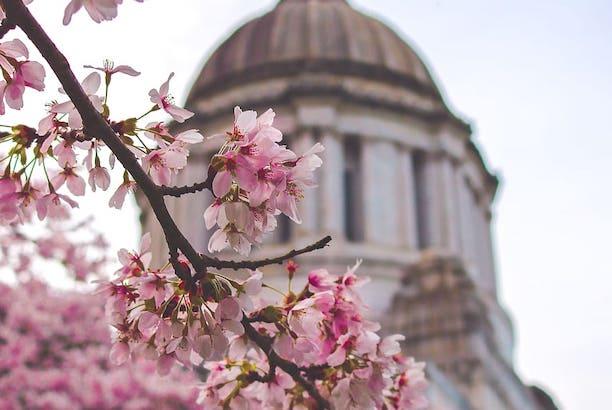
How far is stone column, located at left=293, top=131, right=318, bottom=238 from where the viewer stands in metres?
23.2

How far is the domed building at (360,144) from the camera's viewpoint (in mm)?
23875

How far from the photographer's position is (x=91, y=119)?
2.67 m

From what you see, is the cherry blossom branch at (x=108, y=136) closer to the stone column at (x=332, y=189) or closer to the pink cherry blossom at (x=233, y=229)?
the pink cherry blossom at (x=233, y=229)

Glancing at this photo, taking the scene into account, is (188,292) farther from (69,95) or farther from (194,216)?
(194,216)

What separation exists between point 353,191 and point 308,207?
237 cm

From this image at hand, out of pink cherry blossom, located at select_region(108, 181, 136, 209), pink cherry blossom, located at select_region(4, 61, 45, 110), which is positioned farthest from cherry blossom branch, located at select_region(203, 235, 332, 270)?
pink cherry blossom, located at select_region(4, 61, 45, 110)

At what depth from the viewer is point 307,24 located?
28.3 metres

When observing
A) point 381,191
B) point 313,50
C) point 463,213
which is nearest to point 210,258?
point 381,191

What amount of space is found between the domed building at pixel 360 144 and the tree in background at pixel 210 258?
1815cm

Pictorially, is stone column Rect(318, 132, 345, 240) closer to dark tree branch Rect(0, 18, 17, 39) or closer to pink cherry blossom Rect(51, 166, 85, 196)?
pink cherry blossom Rect(51, 166, 85, 196)

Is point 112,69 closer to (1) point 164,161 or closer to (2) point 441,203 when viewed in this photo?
Result: (1) point 164,161

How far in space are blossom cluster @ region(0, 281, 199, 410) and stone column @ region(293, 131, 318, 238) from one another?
34.9 feet

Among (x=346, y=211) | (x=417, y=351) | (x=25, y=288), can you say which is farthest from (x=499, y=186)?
(x=25, y=288)

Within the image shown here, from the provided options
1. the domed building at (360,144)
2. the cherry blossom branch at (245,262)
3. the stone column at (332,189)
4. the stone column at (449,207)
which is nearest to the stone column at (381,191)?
the domed building at (360,144)
